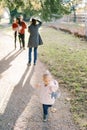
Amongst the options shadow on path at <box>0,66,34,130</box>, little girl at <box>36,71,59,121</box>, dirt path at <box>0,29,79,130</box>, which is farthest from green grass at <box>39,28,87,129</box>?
shadow on path at <box>0,66,34,130</box>

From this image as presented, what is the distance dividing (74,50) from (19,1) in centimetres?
354

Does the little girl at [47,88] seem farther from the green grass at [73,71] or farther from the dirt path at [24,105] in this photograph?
the green grass at [73,71]

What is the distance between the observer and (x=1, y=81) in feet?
35.7

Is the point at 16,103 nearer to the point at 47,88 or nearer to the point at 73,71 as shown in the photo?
the point at 47,88

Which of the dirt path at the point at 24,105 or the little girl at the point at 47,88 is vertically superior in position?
the little girl at the point at 47,88

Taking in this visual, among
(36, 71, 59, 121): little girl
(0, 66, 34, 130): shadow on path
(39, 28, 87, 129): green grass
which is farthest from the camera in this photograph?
(39, 28, 87, 129): green grass

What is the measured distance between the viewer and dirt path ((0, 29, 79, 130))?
6.97 m

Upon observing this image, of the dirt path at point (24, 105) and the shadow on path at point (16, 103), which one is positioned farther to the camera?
the shadow on path at point (16, 103)

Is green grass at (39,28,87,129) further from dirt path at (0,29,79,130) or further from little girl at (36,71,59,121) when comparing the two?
little girl at (36,71,59,121)

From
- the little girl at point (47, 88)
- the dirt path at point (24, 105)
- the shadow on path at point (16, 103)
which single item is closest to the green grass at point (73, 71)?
the dirt path at point (24, 105)

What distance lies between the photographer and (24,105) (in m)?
8.23

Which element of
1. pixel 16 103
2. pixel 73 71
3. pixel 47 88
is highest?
pixel 47 88

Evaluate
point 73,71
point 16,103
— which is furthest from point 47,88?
point 73,71

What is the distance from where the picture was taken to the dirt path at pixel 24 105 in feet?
22.9
